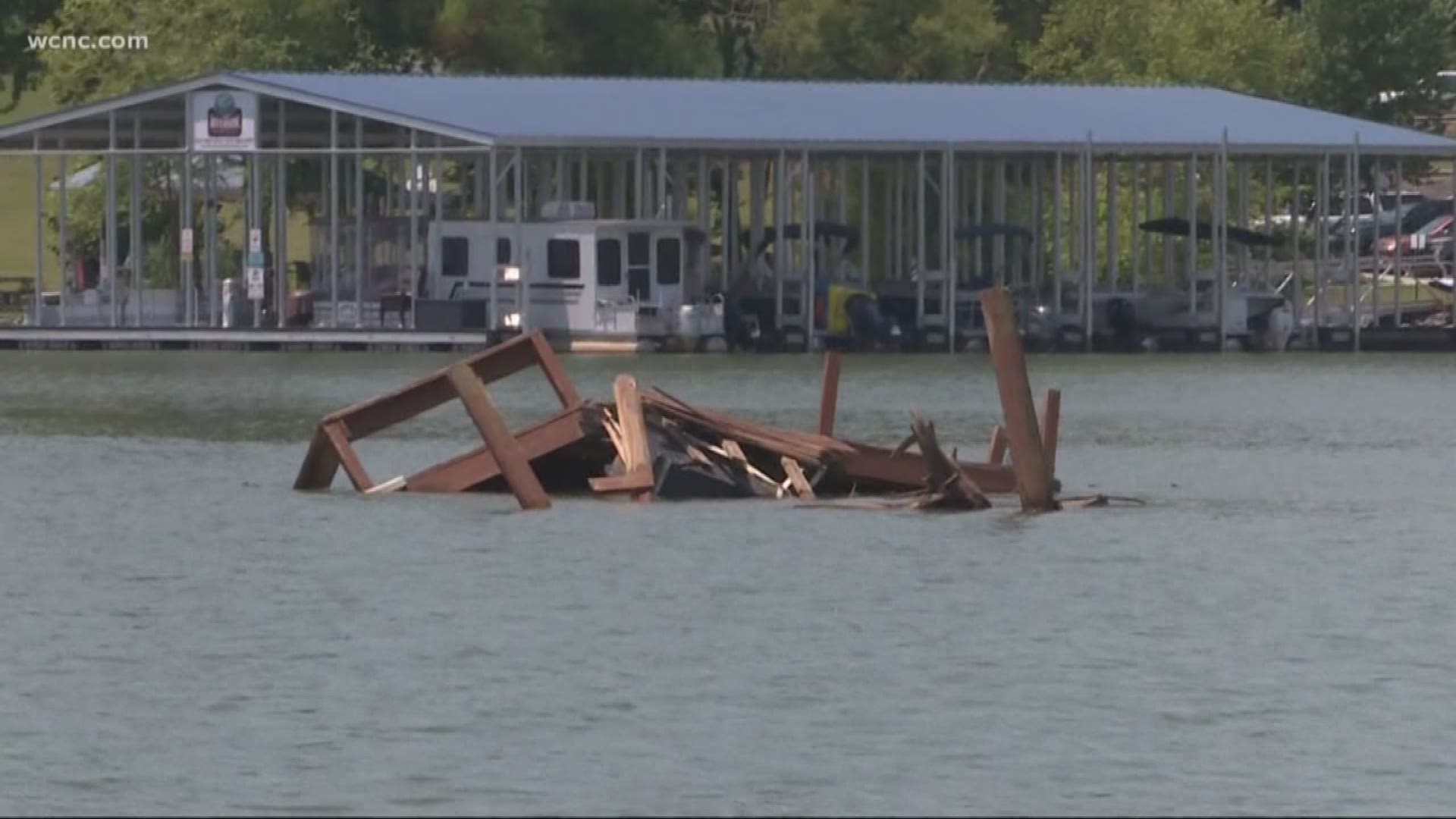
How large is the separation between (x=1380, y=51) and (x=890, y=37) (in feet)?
62.3

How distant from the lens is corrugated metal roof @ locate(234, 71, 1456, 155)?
7769 cm

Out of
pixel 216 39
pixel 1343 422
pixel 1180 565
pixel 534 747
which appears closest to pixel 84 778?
pixel 534 747

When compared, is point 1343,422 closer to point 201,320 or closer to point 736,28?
point 201,320

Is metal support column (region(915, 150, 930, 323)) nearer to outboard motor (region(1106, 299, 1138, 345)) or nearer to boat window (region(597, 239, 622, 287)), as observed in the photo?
outboard motor (region(1106, 299, 1138, 345))

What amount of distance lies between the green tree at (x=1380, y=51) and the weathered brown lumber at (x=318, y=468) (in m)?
76.7

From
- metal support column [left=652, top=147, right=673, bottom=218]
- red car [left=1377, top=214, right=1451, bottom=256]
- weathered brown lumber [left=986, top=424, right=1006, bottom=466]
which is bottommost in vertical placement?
weathered brown lumber [left=986, top=424, right=1006, bottom=466]

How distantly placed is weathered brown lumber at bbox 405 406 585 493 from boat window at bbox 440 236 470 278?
39096 mm

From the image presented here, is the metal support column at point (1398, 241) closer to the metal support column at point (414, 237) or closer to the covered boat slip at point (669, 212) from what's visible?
the covered boat slip at point (669, 212)

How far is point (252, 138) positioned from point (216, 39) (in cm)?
1630

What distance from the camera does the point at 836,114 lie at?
270ft

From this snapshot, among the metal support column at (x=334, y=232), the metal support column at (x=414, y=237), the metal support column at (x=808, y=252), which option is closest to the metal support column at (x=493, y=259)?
the metal support column at (x=414, y=237)

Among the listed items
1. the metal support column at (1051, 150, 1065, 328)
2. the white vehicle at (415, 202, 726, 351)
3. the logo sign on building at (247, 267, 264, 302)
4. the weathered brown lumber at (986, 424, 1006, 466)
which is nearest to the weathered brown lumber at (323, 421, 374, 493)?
the weathered brown lumber at (986, 424, 1006, 466)

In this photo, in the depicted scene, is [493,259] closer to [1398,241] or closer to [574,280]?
[574,280]

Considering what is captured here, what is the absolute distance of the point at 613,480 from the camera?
3897 cm
